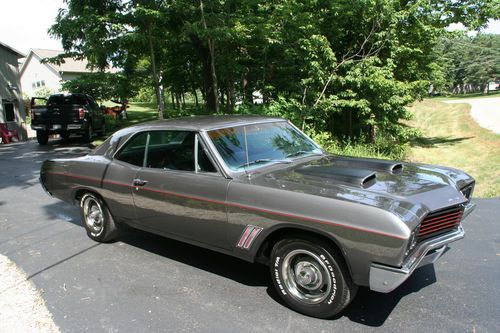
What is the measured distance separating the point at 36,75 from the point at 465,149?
50073 mm

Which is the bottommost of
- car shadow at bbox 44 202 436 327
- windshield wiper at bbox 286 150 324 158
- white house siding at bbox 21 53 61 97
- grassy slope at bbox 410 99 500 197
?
grassy slope at bbox 410 99 500 197

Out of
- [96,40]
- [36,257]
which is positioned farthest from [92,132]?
[36,257]

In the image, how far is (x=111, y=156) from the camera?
4930 millimetres

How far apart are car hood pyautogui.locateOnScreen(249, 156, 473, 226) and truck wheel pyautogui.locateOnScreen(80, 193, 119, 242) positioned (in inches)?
90.4

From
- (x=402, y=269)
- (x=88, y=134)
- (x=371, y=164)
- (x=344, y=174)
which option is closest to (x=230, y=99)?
(x=88, y=134)

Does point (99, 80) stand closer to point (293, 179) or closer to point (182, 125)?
point (182, 125)

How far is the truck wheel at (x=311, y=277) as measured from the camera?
10.3ft

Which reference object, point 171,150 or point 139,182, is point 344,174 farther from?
point 139,182

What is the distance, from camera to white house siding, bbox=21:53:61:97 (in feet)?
161

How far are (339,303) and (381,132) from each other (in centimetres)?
1124

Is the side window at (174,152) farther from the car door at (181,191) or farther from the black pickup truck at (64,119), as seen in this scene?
the black pickup truck at (64,119)

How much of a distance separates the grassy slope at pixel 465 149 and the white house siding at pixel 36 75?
41172mm

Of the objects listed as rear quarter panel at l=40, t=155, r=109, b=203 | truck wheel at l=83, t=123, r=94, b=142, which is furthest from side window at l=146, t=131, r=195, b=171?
truck wheel at l=83, t=123, r=94, b=142

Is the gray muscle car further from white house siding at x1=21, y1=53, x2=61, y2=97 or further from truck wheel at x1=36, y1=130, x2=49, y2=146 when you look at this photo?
white house siding at x1=21, y1=53, x2=61, y2=97
